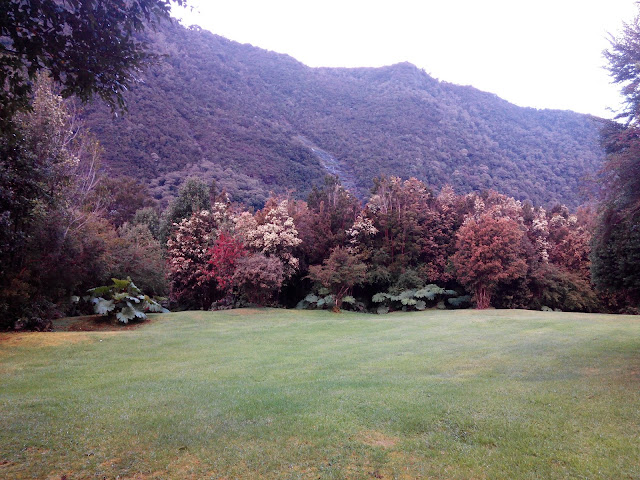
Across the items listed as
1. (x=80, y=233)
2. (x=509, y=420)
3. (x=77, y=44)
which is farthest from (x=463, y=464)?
(x=80, y=233)

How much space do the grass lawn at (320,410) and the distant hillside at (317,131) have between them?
5044 centimetres

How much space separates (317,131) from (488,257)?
8490cm

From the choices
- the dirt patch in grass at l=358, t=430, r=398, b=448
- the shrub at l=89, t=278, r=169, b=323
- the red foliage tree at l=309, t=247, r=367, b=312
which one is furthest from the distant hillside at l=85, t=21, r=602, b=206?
the dirt patch in grass at l=358, t=430, r=398, b=448

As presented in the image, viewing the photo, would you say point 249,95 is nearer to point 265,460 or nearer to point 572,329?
point 572,329

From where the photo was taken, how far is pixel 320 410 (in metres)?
5.93

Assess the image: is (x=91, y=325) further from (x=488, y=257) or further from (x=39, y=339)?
(x=488, y=257)

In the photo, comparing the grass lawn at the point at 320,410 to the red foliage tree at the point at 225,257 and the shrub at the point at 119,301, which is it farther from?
the red foliage tree at the point at 225,257

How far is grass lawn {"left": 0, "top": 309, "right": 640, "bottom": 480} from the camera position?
426 centimetres

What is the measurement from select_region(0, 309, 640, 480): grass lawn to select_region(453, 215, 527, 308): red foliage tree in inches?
476

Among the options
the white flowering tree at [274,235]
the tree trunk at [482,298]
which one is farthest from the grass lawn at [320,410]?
the tree trunk at [482,298]

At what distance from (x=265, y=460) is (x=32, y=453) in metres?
2.64

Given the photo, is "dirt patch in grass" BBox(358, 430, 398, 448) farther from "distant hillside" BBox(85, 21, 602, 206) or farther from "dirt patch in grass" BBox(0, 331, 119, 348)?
"distant hillside" BBox(85, 21, 602, 206)

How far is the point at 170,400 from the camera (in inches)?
257

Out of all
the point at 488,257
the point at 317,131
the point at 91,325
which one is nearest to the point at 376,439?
the point at 91,325
